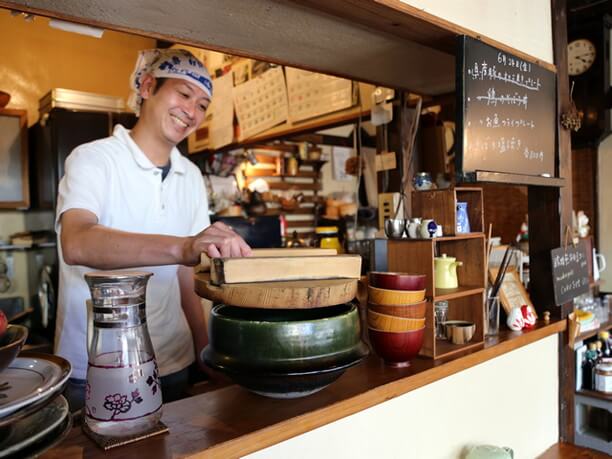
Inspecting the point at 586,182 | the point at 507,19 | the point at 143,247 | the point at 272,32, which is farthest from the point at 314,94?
the point at 586,182

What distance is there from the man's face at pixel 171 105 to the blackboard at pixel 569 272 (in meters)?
1.40

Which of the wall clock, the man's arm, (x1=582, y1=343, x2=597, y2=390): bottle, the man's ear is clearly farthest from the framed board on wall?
the wall clock

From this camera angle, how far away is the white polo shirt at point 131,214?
1.46 metres

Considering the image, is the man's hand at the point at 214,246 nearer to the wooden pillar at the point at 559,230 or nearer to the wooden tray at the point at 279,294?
the wooden tray at the point at 279,294

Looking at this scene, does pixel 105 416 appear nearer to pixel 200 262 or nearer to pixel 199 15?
pixel 200 262

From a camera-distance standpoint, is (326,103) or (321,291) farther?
(326,103)

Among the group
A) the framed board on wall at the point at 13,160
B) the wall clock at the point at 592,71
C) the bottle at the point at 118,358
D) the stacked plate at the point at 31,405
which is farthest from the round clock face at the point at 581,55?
the framed board on wall at the point at 13,160

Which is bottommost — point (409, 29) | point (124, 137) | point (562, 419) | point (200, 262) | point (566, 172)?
point (562, 419)

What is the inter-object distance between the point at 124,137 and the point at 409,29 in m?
0.96

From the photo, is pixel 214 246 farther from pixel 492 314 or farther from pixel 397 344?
pixel 492 314

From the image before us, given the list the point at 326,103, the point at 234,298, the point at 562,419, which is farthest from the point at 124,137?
the point at 562,419

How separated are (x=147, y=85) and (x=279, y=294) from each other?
110cm

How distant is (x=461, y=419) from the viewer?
144 cm

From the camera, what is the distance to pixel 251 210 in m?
5.06
